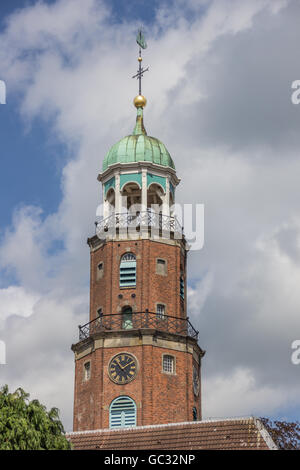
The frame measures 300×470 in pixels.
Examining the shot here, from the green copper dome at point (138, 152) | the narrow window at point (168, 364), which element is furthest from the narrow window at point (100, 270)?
the green copper dome at point (138, 152)

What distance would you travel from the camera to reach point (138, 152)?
78250 millimetres

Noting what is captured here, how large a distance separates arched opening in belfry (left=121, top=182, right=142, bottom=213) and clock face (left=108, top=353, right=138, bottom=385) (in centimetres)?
1315

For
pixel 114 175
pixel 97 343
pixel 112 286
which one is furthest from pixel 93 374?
pixel 114 175

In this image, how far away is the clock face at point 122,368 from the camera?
69.1 meters

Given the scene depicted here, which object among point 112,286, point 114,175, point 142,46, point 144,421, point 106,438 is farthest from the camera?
point 142,46

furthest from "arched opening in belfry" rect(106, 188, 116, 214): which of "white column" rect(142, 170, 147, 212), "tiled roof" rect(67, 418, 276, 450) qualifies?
"tiled roof" rect(67, 418, 276, 450)

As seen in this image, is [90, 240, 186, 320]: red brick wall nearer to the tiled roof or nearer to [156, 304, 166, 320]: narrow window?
[156, 304, 166, 320]: narrow window

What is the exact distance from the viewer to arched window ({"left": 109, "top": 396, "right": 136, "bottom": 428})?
222 feet

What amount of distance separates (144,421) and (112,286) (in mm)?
10597

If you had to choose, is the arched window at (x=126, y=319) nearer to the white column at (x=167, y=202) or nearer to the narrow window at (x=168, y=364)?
the narrow window at (x=168, y=364)

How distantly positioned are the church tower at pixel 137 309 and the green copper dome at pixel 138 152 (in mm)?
77

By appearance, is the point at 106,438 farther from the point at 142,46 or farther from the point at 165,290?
the point at 142,46

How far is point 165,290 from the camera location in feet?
240

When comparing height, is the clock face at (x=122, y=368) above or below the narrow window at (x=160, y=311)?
below
